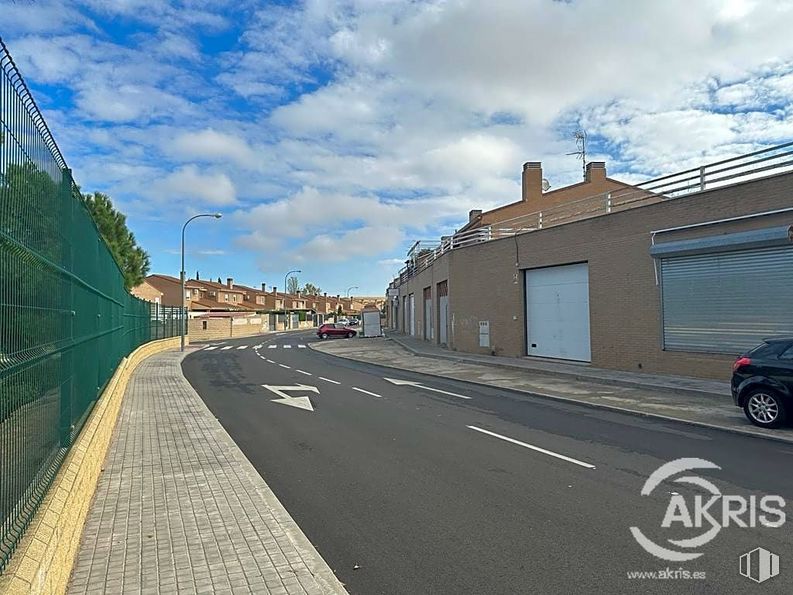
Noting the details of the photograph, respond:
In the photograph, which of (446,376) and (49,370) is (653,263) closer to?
(446,376)

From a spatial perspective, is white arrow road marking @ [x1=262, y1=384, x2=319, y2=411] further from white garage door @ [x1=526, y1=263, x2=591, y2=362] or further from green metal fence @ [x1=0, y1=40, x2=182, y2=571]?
white garage door @ [x1=526, y1=263, x2=591, y2=362]

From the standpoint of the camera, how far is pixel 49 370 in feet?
14.9

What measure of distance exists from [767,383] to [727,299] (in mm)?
6400

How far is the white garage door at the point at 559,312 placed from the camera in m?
20.3

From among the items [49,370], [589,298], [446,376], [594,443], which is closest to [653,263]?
[589,298]

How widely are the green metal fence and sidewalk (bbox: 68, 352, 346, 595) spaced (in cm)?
76

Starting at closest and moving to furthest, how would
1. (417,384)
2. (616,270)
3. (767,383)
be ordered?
(767,383)
(417,384)
(616,270)

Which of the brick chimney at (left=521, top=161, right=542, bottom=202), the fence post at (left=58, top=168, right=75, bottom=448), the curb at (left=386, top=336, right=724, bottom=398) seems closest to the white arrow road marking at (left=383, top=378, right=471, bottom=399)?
the curb at (left=386, top=336, right=724, bottom=398)

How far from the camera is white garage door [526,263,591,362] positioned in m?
20.3

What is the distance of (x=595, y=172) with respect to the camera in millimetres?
37188

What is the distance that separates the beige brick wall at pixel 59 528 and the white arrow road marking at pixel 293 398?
559cm

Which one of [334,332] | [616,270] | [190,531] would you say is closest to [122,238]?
[334,332]

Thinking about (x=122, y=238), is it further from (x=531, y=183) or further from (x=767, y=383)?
(x=767, y=383)

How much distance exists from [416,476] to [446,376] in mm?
11824
